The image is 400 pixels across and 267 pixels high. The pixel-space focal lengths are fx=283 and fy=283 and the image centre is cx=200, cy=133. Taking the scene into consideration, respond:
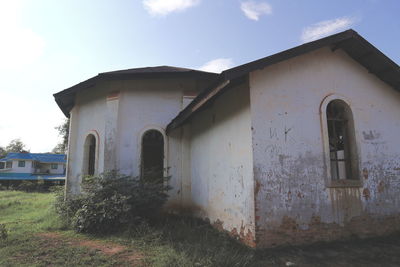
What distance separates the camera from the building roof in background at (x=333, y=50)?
5527 mm

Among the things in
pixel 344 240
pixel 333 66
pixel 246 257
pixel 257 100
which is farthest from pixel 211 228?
pixel 333 66

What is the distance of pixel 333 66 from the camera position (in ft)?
22.4

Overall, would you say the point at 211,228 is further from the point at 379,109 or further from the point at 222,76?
the point at 379,109

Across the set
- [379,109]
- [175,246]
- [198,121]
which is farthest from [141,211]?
[379,109]

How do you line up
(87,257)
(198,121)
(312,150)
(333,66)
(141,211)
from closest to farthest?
1. (87,257)
2. (312,150)
3. (333,66)
4. (141,211)
5. (198,121)

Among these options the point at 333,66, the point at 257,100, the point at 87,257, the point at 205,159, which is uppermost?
the point at 333,66

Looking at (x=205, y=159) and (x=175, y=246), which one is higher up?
(x=205, y=159)

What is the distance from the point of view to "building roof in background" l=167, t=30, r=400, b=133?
5.53 meters

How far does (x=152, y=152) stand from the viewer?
34.4 ft

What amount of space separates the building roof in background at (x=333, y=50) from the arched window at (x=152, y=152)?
2.90 m

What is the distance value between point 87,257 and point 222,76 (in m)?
4.26

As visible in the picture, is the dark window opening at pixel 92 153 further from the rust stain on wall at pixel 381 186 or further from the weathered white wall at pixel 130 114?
the rust stain on wall at pixel 381 186

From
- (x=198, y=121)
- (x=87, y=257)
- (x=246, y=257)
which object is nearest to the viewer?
(x=246, y=257)

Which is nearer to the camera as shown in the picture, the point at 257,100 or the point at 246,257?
the point at 246,257
